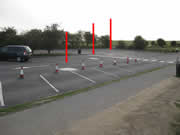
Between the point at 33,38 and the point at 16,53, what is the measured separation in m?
9.44

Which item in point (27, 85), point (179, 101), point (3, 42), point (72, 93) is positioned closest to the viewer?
point (179, 101)

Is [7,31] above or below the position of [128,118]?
above

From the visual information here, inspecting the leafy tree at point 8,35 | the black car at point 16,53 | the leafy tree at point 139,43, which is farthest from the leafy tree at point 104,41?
the black car at point 16,53

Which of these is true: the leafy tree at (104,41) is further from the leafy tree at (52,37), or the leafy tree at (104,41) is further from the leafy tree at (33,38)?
the leafy tree at (33,38)

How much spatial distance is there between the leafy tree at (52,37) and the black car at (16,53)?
10227 millimetres

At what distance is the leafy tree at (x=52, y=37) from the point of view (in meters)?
32.8

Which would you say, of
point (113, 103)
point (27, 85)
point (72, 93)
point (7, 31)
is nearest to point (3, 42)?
point (7, 31)

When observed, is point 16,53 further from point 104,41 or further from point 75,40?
point 104,41

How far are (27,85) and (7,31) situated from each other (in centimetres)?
2345

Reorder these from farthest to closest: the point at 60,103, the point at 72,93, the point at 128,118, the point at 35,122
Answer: the point at 72,93
the point at 60,103
the point at 128,118
the point at 35,122

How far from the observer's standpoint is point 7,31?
30688mm

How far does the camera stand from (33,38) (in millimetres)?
31078

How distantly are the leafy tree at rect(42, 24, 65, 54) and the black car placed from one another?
33.6 feet

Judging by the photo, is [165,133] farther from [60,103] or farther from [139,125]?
[60,103]
